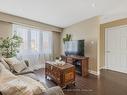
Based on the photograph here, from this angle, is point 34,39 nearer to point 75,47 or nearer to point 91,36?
point 75,47

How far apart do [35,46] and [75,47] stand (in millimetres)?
2041

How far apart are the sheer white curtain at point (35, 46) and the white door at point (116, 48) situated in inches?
120

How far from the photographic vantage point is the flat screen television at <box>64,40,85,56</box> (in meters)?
4.81

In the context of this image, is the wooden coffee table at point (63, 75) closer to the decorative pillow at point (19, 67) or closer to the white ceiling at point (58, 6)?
the decorative pillow at point (19, 67)

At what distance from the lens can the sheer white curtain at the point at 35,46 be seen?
16.8 ft

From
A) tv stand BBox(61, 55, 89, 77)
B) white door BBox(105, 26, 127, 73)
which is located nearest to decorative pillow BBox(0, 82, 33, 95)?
tv stand BBox(61, 55, 89, 77)

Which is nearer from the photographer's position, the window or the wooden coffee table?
the wooden coffee table

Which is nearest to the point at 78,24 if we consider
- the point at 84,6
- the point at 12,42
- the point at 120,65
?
the point at 84,6

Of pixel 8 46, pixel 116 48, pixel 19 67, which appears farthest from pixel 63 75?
pixel 116 48

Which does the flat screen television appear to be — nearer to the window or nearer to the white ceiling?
the window

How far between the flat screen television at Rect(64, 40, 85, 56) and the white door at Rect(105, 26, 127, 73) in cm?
175

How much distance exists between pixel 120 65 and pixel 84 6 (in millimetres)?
3341

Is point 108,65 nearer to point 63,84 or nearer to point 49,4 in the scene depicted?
point 63,84

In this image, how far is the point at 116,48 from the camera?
5.39 m
